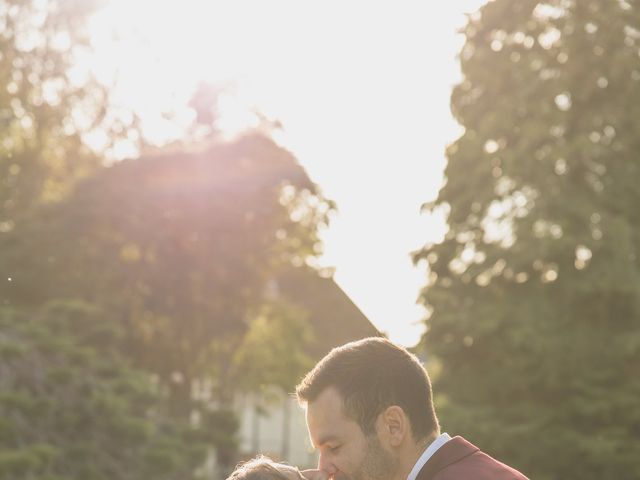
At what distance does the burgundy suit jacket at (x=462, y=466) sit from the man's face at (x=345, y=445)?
7.4 inches

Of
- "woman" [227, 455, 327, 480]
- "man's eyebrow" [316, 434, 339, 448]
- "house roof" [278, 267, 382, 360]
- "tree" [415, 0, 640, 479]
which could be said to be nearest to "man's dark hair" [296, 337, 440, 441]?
"man's eyebrow" [316, 434, 339, 448]

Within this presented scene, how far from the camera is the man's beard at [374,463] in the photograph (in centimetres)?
491

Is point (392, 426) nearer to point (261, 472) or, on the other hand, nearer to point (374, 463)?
point (374, 463)

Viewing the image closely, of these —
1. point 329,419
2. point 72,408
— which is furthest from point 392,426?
point 72,408

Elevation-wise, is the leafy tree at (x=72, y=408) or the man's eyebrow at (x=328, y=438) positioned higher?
the man's eyebrow at (x=328, y=438)

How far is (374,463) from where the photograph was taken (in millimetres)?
4914

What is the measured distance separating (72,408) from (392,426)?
14.2 m

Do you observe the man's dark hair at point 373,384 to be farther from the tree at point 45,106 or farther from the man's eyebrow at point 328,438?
the tree at point 45,106

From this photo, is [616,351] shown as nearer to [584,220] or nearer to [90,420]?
[584,220]

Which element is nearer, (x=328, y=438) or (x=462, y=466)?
(x=462, y=466)

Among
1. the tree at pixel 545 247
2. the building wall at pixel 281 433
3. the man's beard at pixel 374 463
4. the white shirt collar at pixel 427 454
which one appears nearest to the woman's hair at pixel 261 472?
the man's beard at pixel 374 463

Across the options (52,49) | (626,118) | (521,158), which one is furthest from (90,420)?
(52,49)

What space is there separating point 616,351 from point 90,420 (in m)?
9.10

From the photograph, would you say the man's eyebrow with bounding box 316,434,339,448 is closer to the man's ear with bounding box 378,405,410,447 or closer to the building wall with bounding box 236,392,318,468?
the man's ear with bounding box 378,405,410,447
